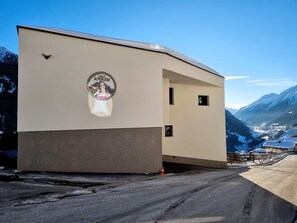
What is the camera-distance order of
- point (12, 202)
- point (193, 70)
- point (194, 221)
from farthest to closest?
point (193, 70), point (12, 202), point (194, 221)

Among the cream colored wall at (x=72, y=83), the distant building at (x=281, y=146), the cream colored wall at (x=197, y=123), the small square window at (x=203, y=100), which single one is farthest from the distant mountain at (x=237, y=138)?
the cream colored wall at (x=72, y=83)

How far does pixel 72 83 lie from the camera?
414 inches

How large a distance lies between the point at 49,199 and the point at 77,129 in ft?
14.4

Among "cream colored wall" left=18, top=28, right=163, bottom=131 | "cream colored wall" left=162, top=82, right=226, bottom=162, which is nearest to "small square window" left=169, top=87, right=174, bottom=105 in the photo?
"cream colored wall" left=162, top=82, right=226, bottom=162

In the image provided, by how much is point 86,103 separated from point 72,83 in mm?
1159

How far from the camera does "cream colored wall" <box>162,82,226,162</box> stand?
58.6ft

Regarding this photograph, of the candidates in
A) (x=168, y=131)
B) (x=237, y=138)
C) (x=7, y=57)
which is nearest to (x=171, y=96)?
(x=168, y=131)

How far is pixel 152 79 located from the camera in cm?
1207

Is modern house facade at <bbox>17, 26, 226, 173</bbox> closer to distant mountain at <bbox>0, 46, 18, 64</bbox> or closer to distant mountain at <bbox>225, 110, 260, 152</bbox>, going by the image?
distant mountain at <bbox>0, 46, 18, 64</bbox>

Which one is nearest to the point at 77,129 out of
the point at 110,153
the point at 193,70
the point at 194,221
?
the point at 110,153

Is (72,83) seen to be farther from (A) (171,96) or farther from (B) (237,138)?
(B) (237,138)

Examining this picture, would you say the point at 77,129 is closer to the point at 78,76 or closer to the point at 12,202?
the point at 78,76

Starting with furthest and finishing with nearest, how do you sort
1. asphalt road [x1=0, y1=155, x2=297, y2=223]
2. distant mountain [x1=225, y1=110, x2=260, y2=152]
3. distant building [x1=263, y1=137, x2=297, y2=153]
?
1. distant mountain [x1=225, y1=110, x2=260, y2=152]
2. distant building [x1=263, y1=137, x2=297, y2=153]
3. asphalt road [x1=0, y1=155, x2=297, y2=223]

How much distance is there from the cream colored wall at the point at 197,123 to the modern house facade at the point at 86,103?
5.82 m
